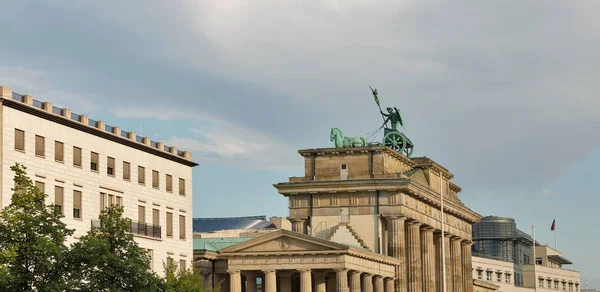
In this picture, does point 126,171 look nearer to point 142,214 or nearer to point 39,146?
point 142,214

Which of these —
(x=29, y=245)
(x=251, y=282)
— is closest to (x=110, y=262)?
(x=29, y=245)

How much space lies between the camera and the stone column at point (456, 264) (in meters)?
163

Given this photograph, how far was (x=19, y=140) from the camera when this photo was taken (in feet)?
279

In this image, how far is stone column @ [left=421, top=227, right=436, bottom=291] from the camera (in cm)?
14662

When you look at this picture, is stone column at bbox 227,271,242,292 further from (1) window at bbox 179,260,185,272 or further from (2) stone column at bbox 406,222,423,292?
(2) stone column at bbox 406,222,423,292

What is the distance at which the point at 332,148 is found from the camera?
5699 inches

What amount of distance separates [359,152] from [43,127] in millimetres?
60659

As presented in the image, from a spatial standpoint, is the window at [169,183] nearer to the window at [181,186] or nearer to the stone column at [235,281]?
the window at [181,186]

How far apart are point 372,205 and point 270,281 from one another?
2644 centimetres

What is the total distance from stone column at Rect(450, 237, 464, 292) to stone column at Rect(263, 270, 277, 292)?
50685 millimetres

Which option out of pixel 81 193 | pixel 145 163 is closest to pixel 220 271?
pixel 145 163

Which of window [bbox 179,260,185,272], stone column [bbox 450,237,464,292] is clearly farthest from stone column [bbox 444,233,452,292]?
window [bbox 179,260,185,272]

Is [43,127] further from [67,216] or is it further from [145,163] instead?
[145,163]

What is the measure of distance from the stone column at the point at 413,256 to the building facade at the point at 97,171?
36330 mm
